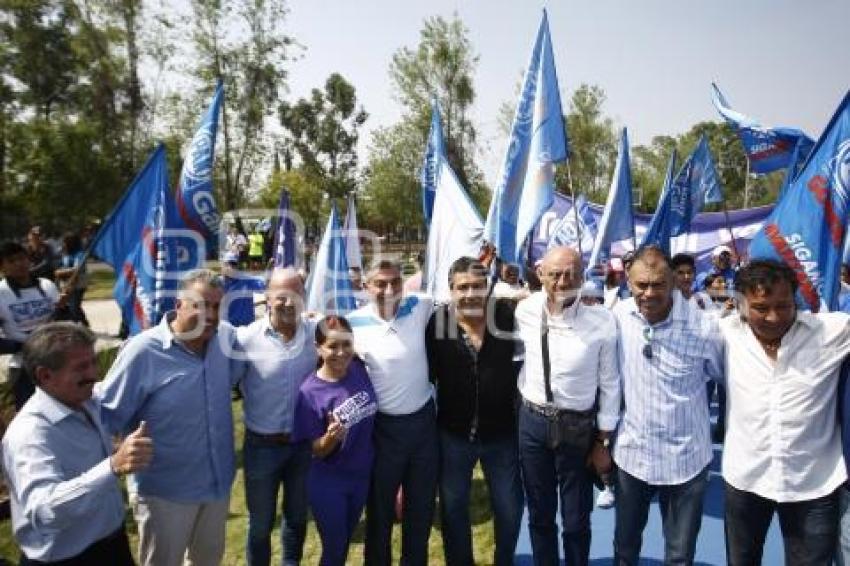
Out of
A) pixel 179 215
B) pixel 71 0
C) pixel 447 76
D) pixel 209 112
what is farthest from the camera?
pixel 447 76

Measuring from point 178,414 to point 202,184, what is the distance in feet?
7.22

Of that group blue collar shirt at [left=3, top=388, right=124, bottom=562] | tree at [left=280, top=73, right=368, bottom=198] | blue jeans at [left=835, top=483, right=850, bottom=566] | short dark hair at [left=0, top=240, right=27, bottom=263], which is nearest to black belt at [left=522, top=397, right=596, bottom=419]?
blue jeans at [left=835, top=483, right=850, bottom=566]

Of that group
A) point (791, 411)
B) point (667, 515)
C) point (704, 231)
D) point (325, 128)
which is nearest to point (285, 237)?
point (667, 515)

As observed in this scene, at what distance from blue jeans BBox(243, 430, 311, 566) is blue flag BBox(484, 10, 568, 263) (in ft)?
8.43

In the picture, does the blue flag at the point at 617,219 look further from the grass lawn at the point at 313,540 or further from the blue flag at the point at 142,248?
the blue flag at the point at 142,248

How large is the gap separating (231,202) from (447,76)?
12.0 meters

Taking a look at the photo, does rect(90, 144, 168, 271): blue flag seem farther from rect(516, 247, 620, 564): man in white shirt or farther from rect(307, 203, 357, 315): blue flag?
rect(516, 247, 620, 564): man in white shirt

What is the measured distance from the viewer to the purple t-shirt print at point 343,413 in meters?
3.09

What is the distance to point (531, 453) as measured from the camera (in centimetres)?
325

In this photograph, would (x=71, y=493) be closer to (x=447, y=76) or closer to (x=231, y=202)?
(x=231, y=202)

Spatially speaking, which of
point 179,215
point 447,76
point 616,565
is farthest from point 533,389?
point 447,76

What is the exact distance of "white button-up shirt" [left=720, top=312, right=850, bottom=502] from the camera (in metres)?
2.58

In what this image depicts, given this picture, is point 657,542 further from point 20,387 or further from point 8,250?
point 8,250

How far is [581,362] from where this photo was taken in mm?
3102
